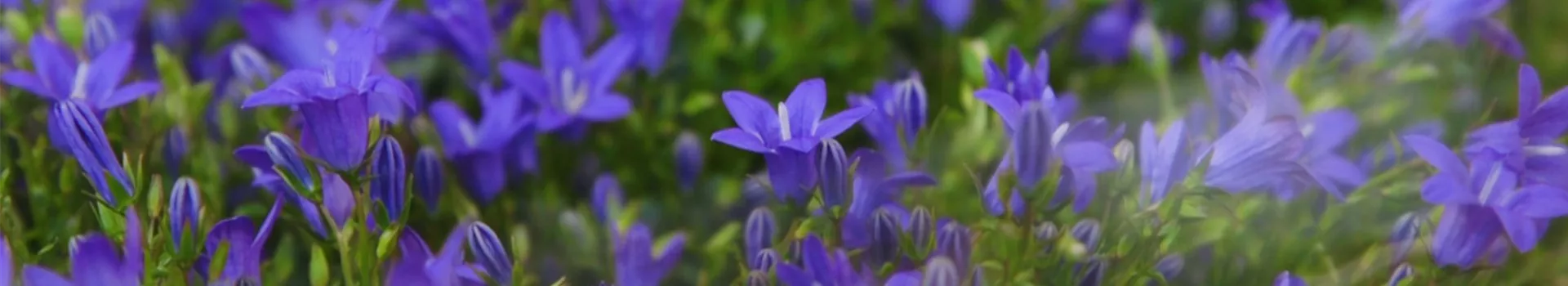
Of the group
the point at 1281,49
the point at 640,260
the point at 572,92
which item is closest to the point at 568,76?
the point at 572,92

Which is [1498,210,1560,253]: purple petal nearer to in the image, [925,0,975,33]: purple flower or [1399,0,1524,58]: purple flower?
[1399,0,1524,58]: purple flower

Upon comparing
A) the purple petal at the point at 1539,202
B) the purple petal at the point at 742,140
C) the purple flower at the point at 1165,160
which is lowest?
the purple petal at the point at 1539,202

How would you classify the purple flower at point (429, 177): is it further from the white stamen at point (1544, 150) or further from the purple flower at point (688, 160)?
the white stamen at point (1544, 150)

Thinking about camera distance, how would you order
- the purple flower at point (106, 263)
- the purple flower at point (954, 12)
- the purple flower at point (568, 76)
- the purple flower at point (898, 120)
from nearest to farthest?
the purple flower at point (106, 263)
the purple flower at point (898, 120)
the purple flower at point (568, 76)
the purple flower at point (954, 12)

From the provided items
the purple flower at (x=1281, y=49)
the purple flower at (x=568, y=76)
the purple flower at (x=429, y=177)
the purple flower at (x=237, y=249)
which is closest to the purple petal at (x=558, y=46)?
the purple flower at (x=568, y=76)

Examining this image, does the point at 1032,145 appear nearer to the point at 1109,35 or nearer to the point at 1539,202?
the point at 1539,202

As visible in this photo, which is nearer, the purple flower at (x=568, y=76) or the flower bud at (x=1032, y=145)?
the flower bud at (x=1032, y=145)
